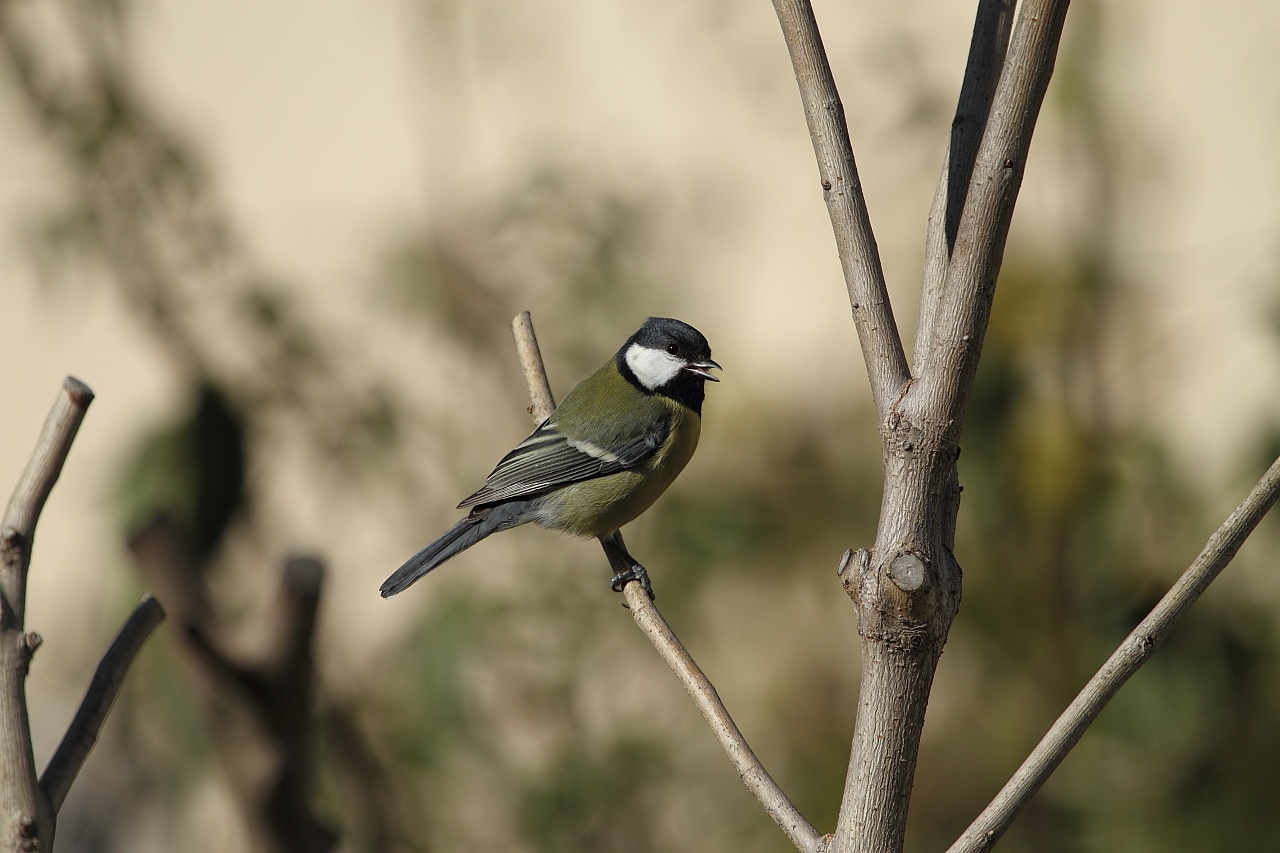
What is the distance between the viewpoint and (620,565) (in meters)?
2.27

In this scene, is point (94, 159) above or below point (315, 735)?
above

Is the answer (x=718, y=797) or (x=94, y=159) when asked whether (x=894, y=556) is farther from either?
(x=94, y=159)

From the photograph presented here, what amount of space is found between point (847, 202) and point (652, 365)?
5.38ft

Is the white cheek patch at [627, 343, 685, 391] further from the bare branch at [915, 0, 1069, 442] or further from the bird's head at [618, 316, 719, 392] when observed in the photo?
the bare branch at [915, 0, 1069, 442]

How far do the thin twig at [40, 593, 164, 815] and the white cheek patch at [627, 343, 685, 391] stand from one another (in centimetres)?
159

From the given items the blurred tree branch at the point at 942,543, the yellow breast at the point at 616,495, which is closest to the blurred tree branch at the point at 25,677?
the blurred tree branch at the point at 942,543

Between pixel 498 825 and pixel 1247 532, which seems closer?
pixel 1247 532

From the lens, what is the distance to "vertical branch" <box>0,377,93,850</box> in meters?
0.95

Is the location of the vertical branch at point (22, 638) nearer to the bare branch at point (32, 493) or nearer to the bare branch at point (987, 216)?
the bare branch at point (32, 493)

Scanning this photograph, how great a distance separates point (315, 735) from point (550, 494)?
68 centimetres

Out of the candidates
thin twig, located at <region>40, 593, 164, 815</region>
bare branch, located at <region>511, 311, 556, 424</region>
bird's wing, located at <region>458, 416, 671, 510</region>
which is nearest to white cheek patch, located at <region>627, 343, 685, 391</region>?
bird's wing, located at <region>458, 416, 671, 510</region>

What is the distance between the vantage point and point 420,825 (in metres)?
2.33

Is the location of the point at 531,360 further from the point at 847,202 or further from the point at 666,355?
the point at 847,202

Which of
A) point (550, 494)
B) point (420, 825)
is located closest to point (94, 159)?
point (550, 494)
